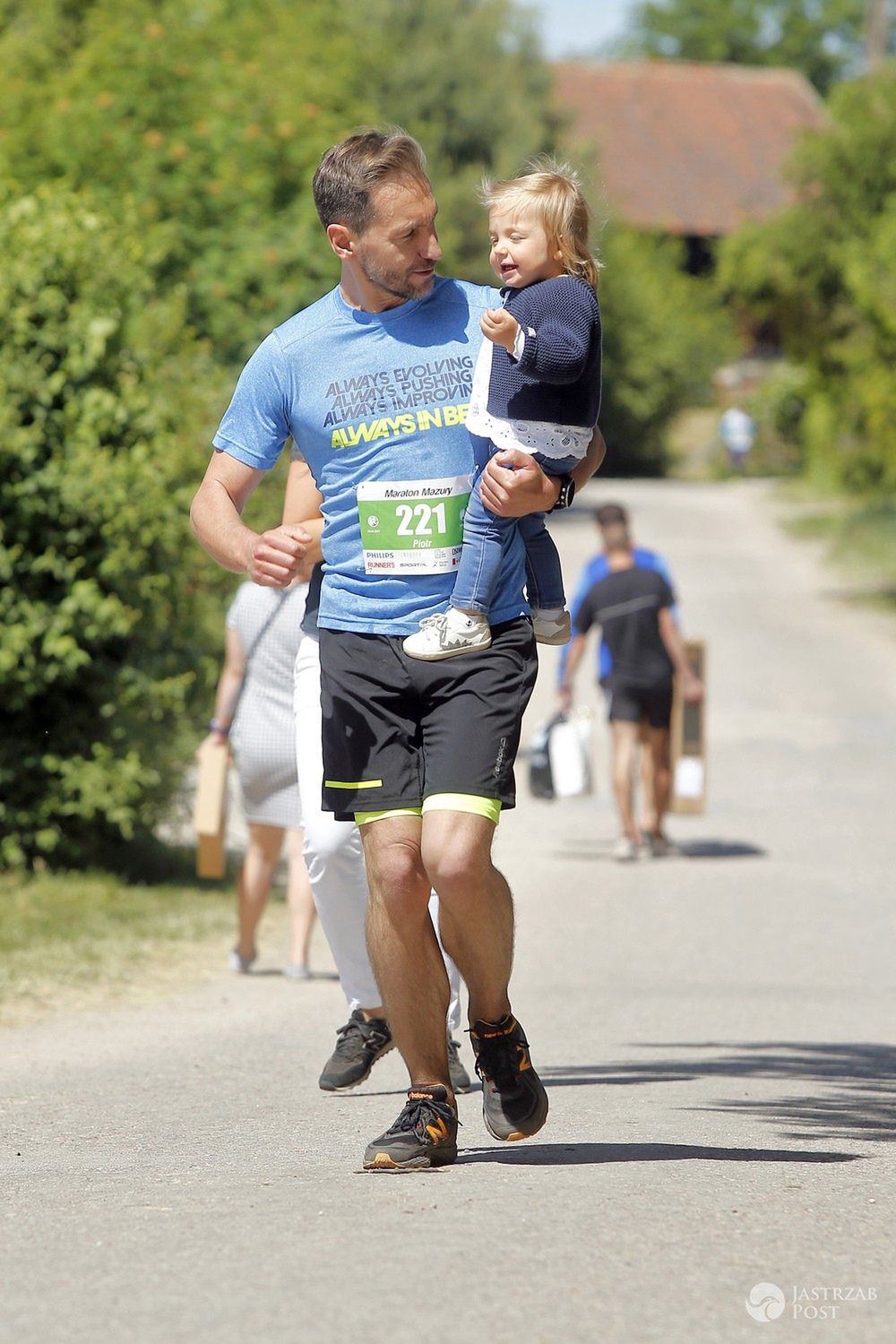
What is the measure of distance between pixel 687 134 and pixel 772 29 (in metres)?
21.9

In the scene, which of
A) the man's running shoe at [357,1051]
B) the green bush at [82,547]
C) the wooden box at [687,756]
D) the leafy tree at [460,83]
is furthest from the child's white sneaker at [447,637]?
the leafy tree at [460,83]

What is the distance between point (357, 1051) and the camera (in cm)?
556

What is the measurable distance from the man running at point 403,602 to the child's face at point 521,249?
0.16m

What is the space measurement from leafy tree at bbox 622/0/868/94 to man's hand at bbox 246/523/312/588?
82368 mm

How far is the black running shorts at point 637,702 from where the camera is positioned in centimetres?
1327

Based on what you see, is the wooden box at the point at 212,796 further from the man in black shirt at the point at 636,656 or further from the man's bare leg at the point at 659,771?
the man's bare leg at the point at 659,771

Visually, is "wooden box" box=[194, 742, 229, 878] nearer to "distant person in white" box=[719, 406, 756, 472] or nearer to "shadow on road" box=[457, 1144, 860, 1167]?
"shadow on road" box=[457, 1144, 860, 1167]

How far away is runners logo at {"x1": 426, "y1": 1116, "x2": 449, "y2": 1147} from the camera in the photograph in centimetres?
445

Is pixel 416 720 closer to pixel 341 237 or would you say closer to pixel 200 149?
pixel 341 237

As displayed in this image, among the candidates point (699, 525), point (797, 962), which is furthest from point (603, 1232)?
point (699, 525)

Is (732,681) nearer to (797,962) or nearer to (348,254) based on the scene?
(797,962)

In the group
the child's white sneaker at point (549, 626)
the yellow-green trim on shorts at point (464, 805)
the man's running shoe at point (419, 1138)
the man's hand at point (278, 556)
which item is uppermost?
the man's hand at point (278, 556)

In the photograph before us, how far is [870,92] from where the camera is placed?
Answer: 2886 centimetres

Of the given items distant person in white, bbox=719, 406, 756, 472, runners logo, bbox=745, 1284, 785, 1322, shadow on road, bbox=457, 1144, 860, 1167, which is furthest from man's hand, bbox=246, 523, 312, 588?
distant person in white, bbox=719, 406, 756, 472
